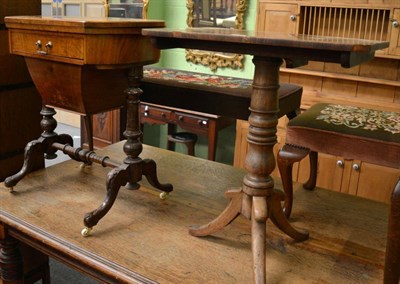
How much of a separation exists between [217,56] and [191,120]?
70 cm

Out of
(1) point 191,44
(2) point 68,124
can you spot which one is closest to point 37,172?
(1) point 191,44

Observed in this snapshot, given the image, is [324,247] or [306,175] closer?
[324,247]

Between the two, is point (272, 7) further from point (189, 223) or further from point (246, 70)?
point (189, 223)

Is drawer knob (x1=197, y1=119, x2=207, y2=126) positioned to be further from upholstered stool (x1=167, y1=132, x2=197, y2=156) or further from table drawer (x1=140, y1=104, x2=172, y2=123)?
→ table drawer (x1=140, y1=104, x2=172, y2=123)

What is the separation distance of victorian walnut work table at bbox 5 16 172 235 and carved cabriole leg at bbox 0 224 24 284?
27 cm

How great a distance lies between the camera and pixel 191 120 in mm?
3506

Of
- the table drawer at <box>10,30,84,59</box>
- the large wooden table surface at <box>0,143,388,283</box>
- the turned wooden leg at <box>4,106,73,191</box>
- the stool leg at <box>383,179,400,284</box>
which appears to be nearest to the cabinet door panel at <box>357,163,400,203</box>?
the large wooden table surface at <box>0,143,388,283</box>

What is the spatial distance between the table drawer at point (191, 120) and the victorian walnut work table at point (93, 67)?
1.52 metres

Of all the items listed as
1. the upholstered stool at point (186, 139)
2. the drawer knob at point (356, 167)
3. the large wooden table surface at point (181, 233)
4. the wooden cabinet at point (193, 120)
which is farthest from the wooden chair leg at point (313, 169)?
the upholstered stool at point (186, 139)

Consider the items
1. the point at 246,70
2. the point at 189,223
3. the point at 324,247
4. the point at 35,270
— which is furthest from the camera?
the point at 246,70

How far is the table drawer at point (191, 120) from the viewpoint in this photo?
344 cm

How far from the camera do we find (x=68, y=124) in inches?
241

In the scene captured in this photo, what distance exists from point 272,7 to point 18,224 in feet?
7.43

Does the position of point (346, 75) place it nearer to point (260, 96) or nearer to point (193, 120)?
point (193, 120)
